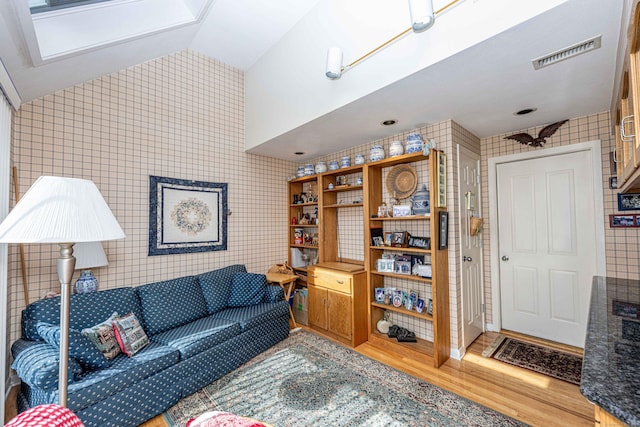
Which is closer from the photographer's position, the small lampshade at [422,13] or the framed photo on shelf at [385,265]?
the small lampshade at [422,13]

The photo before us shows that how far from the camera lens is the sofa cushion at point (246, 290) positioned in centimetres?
313

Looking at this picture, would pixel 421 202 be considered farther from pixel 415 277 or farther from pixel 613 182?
pixel 613 182

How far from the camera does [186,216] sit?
125 inches

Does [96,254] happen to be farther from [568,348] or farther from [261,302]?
[568,348]

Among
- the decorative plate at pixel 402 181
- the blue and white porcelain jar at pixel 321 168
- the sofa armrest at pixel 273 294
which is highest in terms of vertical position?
the blue and white porcelain jar at pixel 321 168

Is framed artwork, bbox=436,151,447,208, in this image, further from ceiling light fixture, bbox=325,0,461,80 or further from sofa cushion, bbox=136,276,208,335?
sofa cushion, bbox=136,276,208,335

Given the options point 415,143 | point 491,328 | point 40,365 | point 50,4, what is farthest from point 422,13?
point 491,328

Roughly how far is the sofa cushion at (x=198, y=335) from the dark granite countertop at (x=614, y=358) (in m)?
2.38

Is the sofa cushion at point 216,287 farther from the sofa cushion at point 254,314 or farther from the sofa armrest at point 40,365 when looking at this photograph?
the sofa armrest at point 40,365

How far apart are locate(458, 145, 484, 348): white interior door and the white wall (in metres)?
1.35

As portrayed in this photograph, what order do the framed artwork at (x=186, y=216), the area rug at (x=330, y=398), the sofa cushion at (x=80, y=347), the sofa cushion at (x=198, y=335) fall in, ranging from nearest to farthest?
the sofa cushion at (x=80, y=347) < the area rug at (x=330, y=398) < the sofa cushion at (x=198, y=335) < the framed artwork at (x=186, y=216)

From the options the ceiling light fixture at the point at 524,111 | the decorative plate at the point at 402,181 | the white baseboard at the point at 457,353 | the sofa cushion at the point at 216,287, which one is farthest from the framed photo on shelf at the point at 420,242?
the sofa cushion at the point at 216,287

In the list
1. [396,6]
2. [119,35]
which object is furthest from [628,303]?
[119,35]

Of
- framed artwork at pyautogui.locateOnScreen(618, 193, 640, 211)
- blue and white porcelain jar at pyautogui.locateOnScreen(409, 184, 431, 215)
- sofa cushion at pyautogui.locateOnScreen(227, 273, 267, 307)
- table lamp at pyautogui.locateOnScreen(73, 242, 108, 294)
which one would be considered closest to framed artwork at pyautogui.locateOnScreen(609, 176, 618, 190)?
framed artwork at pyautogui.locateOnScreen(618, 193, 640, 211)
